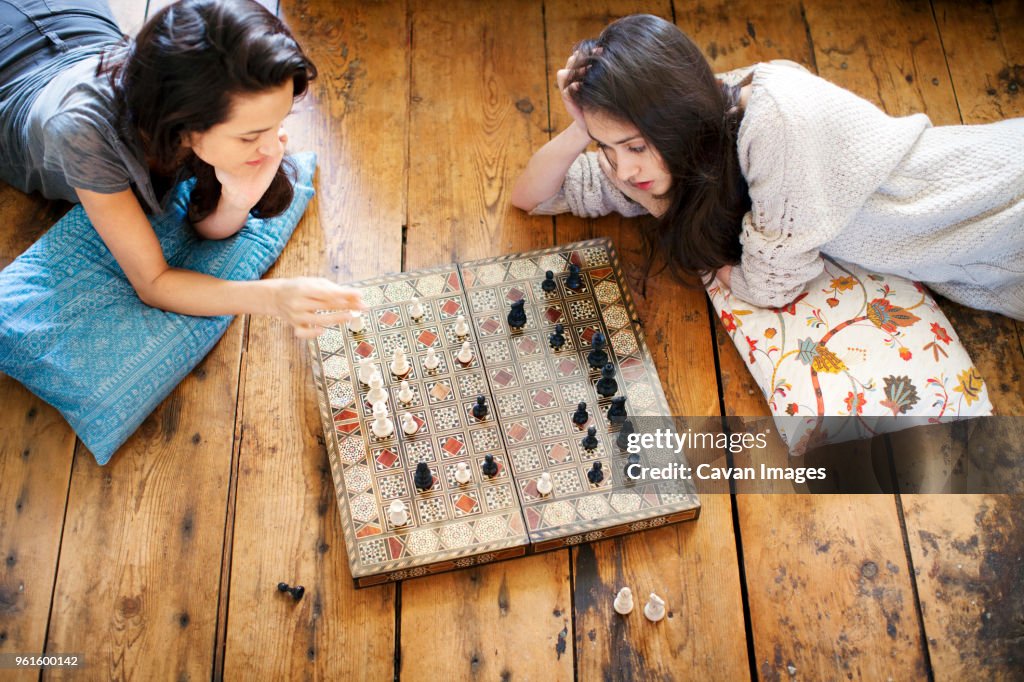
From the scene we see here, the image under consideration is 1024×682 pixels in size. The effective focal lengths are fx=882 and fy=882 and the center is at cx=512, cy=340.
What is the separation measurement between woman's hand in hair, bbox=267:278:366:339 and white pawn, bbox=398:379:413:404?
178 mm

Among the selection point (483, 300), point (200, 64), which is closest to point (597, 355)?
point (483, 300)

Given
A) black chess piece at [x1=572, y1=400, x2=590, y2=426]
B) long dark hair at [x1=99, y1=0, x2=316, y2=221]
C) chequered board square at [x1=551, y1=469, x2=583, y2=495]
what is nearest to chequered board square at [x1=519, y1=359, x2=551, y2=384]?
black chess piece at [x1=572, y1=400, x2=590, y2=426]

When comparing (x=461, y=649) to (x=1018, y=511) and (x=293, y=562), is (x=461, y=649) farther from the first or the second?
(x=1018, y=511)

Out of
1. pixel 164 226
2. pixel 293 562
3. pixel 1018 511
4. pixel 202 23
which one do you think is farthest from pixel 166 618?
pixel 1018 511

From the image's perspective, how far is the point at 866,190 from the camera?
173 centimetres

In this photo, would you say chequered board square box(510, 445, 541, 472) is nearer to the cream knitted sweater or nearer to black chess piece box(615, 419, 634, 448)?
black chess piece box(615, 419, 634, 448)

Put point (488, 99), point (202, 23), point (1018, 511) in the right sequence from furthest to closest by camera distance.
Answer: point (488, 99)
point (1018, 511)
point (202, 23)

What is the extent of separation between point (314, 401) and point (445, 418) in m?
0.29

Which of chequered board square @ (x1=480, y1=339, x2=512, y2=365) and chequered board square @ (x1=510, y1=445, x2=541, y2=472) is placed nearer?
chequered board square @ (x1=510, y1=445, x2=541, y2=472)

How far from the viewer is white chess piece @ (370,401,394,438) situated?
175cm

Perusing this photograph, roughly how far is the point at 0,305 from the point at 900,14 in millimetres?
2278

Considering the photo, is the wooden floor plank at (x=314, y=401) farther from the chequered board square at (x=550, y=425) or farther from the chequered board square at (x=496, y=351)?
the chequered board square at (x=550, y=425)

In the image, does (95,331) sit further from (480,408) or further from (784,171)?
(784,171)

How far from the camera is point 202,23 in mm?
1459
